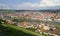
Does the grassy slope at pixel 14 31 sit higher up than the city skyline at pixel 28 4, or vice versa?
the city skyline at pixel 28 4

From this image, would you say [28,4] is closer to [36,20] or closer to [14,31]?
[36,20]

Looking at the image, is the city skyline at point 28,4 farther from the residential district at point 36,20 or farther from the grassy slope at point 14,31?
the grassy slope at point 14,31

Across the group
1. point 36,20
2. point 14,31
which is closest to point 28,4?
point 36,20

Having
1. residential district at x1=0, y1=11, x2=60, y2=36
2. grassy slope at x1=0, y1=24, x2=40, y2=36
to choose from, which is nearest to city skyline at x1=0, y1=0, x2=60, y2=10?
residential district at x1=0, y1=11, x2=60, y2=36

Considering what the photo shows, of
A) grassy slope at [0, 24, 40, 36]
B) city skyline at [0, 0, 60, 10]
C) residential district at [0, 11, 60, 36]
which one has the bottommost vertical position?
grassy slope at [0, 24, 40, 36]

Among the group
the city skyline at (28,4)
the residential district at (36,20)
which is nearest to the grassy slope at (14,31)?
the residential district at (36,20)

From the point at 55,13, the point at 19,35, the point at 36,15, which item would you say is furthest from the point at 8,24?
the point at 55,13

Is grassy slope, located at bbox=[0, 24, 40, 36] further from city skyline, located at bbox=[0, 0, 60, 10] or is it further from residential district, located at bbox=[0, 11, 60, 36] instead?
city skyline, located at bbox=[0, 0, 60, 10]

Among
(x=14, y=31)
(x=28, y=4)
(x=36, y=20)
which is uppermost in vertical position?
(x=28, y=4)

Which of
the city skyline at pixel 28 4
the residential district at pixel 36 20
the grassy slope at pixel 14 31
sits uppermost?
the city skyline at pixel 28 4
